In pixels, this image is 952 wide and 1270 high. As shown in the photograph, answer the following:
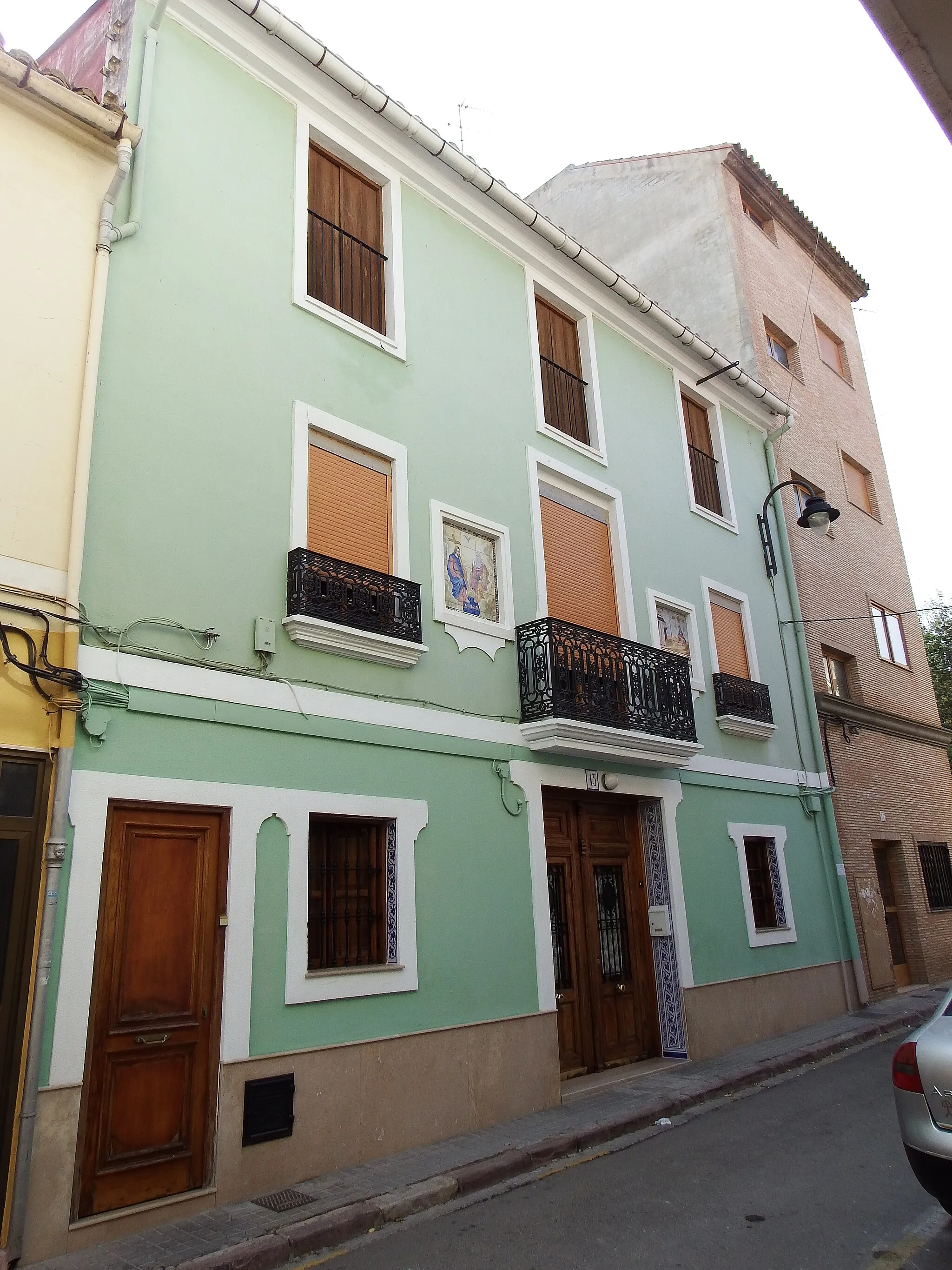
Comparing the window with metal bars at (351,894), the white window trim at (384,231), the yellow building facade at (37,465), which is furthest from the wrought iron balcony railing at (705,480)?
the yellow building facade at (37,465)

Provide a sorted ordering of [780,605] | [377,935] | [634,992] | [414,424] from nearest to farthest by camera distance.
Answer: [377,935] < [414,424] < [634,992] < [780,605]

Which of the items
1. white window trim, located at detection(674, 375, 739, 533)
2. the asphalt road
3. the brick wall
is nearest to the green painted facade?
the asphalt road

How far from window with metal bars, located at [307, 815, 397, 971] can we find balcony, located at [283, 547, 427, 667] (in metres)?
1.45

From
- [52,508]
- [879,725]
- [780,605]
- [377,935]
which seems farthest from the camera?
[879,725]

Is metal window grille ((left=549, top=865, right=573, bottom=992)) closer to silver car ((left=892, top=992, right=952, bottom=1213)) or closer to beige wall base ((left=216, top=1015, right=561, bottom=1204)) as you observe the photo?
beige wall base ((left=216, top=1015, right=561, bottom=1204))

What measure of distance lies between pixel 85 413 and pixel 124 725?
7.36 feet

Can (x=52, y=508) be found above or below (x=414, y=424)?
below

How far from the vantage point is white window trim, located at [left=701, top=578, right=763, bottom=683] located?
12.8 m

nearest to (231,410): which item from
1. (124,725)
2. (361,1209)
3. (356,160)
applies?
(124,725)

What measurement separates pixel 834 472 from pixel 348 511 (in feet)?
42.0

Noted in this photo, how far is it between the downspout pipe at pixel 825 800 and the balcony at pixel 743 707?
1.35m

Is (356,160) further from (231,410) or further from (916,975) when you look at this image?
(916,975)

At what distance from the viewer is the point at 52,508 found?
621cm

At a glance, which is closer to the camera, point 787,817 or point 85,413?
point 85,413
